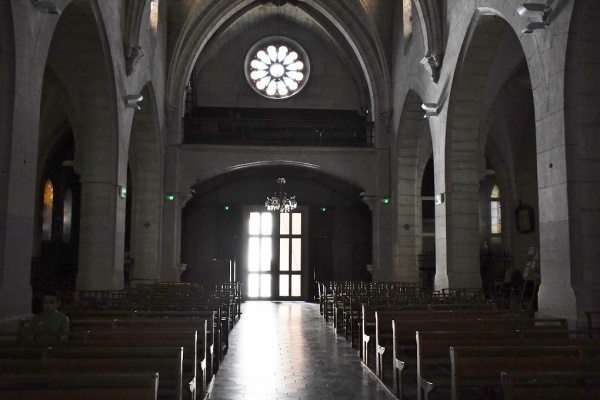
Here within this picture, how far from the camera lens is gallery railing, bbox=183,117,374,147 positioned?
20562 millimetres

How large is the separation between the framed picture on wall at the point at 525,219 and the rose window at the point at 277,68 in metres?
9.65

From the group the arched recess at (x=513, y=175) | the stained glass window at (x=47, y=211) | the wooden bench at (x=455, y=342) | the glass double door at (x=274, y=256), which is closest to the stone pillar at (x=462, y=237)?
the arched recess at (x=513, y=175)

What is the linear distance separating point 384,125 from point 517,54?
5855 mm

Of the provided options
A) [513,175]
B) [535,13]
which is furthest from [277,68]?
[535,13]

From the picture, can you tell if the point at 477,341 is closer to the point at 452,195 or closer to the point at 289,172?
the point at 452,195

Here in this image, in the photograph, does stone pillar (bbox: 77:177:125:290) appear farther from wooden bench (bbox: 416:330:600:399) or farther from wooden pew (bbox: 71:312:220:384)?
wooden bench (bbox: 416:330:600:399)

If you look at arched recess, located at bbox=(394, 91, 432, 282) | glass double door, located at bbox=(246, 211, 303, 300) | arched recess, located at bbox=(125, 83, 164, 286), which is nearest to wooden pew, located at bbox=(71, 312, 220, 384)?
arched recess, located at bbox=(125, 83, 164, 286)

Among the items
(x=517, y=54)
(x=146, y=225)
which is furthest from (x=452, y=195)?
(x=146, y=225)

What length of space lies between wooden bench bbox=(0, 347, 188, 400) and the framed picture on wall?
1730 cm

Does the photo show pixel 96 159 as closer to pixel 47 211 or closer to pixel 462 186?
pixel 47 211

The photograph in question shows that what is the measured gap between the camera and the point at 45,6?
27.0ft

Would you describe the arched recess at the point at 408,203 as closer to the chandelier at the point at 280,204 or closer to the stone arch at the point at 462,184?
the chandelier at the point at 280,204

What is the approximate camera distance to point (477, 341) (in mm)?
5367

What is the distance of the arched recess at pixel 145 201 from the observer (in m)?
18.2
